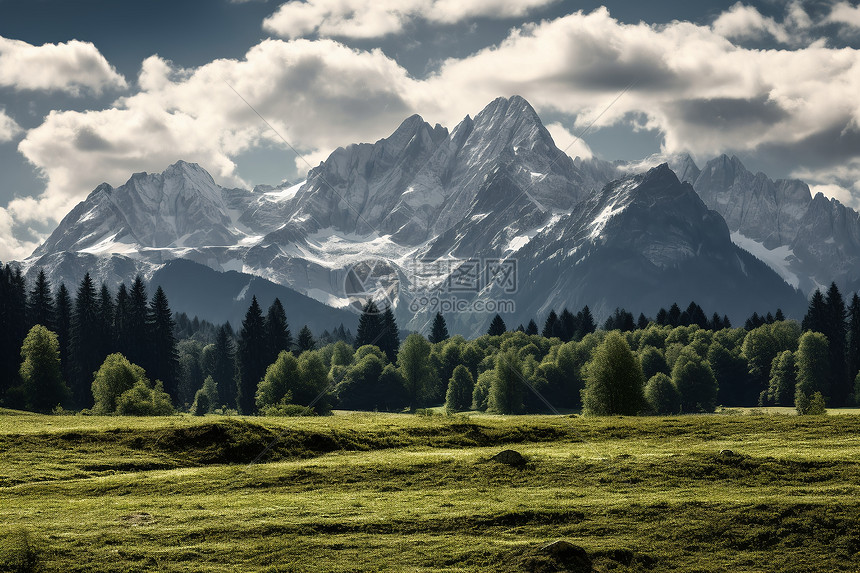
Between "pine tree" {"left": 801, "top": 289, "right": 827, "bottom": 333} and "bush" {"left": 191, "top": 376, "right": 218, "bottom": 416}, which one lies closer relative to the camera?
"bush" {"left": 191, "top": 376, "right": 218, "bottom": 416}

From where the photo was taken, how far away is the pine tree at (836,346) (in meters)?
170

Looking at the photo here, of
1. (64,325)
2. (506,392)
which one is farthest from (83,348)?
(506,392)

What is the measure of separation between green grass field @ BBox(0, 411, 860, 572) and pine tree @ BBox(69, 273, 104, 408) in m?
96.3

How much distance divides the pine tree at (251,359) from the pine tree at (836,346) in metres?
128

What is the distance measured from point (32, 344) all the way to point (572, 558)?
390ft

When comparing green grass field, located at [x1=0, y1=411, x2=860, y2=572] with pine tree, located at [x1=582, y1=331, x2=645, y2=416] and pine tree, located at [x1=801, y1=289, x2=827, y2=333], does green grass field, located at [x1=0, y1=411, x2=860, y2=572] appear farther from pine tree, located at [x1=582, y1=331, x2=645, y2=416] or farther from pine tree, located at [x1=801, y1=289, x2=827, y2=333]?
pine tree, located at [x1=801, y1=289, x2=827, y2=333]

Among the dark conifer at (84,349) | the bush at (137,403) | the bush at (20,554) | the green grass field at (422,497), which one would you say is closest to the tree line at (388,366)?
the dark conifer at (84,349)

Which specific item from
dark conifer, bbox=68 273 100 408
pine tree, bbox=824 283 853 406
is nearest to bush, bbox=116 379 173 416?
dark conifer, bbox=68 273 100 408

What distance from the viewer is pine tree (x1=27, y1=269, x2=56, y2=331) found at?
154 meters

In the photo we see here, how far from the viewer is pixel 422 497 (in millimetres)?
40406

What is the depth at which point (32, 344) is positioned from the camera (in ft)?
413

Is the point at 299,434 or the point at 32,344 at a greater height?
the point at 32,344

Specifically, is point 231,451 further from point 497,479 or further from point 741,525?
point 741,525

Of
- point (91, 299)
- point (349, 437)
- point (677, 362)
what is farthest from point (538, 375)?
point (349, 437)
